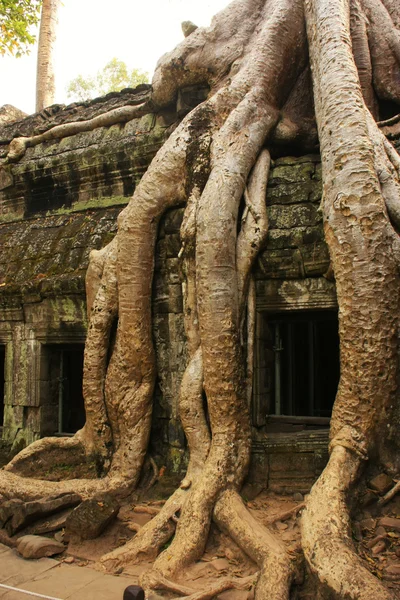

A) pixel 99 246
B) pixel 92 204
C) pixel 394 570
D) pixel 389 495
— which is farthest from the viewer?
pixel 92 204

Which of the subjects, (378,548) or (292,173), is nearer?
(378,548)

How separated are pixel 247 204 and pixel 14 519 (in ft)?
9.20

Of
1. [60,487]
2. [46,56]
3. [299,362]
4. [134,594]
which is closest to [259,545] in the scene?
[134,594]

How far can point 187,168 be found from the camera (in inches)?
167

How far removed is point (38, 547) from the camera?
321 centimetres

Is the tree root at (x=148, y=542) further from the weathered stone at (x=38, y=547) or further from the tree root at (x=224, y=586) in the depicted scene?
the tree root at (x=224, y=586)

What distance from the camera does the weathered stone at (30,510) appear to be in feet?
11.4

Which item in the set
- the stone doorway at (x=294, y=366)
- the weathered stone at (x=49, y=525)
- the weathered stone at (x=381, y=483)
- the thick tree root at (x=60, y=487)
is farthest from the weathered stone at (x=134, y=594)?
the stone doorway at (x=294, y=366)

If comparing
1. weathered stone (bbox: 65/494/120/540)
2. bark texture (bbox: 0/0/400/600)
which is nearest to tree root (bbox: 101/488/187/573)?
bark texture (bbox: 0/0/400/600)

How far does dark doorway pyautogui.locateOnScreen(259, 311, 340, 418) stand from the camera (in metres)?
4.14

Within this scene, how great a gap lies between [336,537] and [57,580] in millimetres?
1582

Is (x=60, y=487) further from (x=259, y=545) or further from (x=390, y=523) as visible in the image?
(x=390, y=523)

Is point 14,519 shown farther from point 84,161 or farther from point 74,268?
point 84,161

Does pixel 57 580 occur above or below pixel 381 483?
below
